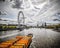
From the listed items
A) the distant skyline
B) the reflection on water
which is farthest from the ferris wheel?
the reflection on water

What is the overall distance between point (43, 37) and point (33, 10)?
1395 mm

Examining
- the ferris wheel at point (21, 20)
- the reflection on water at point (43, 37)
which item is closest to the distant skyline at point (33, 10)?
the ferris wheel at point (21, 20)

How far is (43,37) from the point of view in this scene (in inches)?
253

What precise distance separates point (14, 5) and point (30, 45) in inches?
82.9

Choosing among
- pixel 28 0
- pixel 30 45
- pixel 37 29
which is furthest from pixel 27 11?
pixel 30 45

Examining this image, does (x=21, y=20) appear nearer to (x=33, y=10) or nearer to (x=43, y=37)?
(x=33, y=10)

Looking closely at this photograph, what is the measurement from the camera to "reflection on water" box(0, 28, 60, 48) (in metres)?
6.17

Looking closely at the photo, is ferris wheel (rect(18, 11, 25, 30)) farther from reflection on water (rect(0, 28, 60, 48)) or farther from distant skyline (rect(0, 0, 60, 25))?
reflection on water (rect(0, 28, 60, 48))

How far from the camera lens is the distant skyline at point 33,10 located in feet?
22.0

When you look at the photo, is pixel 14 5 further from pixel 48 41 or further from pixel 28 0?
pixel 48 41

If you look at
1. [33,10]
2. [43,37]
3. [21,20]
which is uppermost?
[33,10]

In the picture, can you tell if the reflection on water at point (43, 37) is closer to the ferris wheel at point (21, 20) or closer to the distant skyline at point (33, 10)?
the ferris wheel at point (21, 20)

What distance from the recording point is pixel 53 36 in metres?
6.37

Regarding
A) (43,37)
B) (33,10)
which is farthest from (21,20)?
(43,37)
